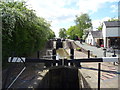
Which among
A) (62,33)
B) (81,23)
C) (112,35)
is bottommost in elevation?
(112,35)

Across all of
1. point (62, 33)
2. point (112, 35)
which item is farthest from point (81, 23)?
point (62, 33)

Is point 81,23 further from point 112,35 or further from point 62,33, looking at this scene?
point 62,33

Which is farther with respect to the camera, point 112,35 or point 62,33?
point 62,33

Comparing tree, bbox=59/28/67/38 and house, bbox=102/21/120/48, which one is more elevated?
tree, bbox=59/28/67/38

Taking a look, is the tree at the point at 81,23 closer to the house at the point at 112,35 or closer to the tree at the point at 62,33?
the house at the point at 112,35

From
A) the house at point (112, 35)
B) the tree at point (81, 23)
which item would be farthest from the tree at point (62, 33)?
the house at point (112, 35)

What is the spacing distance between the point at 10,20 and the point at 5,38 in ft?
1.81

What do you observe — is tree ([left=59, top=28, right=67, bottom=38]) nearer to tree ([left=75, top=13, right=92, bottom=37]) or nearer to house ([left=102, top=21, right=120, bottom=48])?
tree ([left=75, top=13, right=92, bottom=37])

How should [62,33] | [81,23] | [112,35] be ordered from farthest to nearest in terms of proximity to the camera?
[62,33] → [81,23] → [112,35]

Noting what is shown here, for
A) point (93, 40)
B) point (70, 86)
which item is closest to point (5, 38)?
point (70, 86)

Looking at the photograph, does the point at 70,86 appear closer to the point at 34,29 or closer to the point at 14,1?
the point at 34,29

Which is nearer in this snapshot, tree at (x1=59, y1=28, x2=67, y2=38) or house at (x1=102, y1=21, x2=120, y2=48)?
house at (x1=102, y1=21, x2=120, y2=48)

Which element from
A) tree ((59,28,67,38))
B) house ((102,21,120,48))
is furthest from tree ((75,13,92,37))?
tree ((59,28,67,38))

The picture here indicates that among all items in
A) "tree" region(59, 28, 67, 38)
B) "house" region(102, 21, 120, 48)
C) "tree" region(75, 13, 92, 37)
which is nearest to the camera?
"house" region(102, 21, 120, 48)
